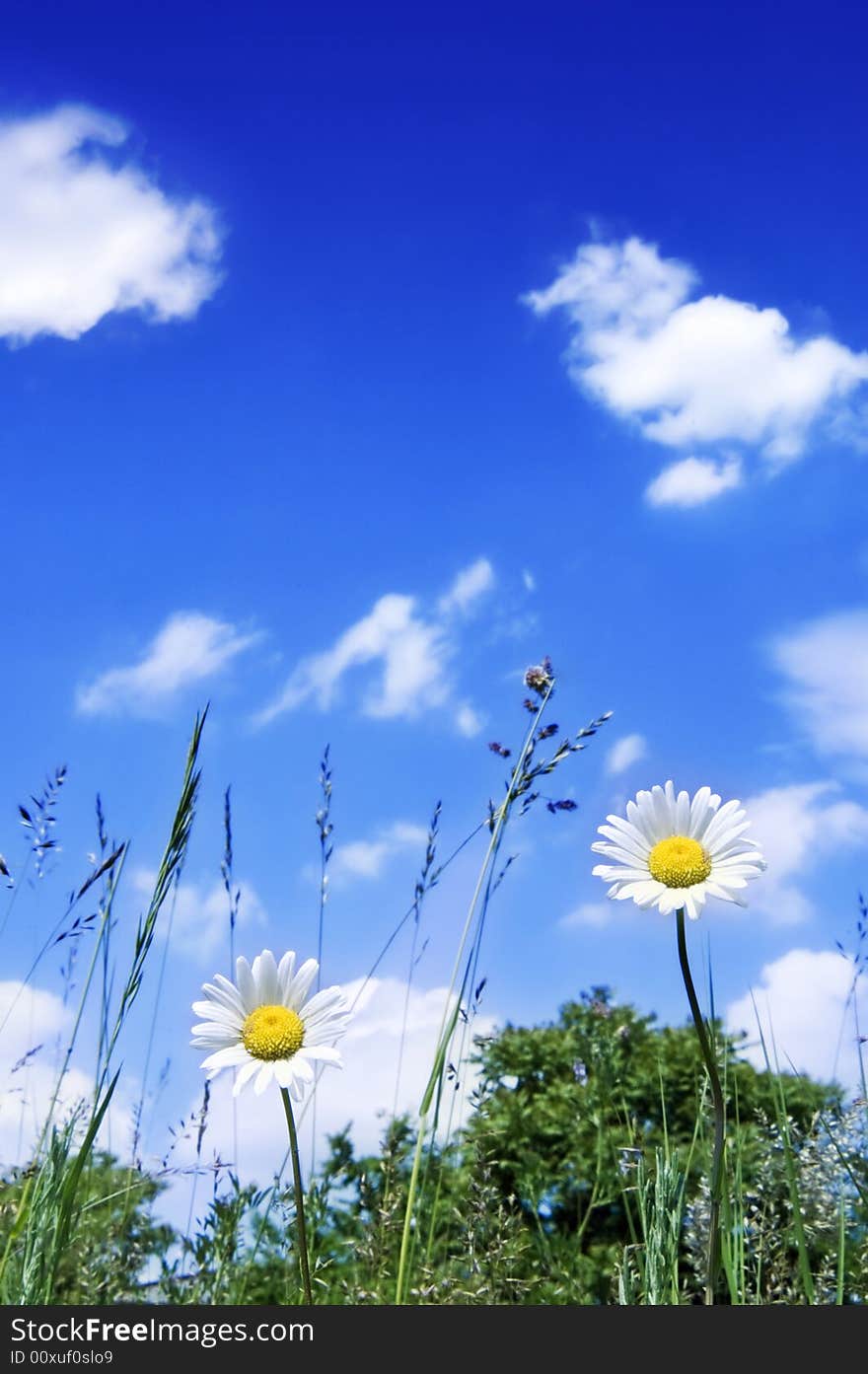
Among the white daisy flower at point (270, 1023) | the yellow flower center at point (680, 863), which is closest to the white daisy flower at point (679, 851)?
the yellow flower center at point (680, 863)

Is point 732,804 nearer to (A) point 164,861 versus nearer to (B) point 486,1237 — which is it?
(A) point 164,861

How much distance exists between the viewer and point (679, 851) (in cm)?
212

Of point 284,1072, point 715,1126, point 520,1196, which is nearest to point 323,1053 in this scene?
point 284,1072

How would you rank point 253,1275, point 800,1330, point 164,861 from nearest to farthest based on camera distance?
point 164,861, point 800,1330, point 253,1275

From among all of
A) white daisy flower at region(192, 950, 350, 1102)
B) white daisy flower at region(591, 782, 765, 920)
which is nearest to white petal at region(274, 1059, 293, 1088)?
white daisy flower at region(192, 950, 350, 1102)

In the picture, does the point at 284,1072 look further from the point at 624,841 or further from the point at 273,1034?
the point at 624,841

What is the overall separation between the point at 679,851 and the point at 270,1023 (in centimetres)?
75

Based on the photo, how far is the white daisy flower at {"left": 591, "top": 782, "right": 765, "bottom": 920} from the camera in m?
2.04

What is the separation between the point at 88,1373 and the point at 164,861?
0.81 metres

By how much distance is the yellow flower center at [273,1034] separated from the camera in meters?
1.94

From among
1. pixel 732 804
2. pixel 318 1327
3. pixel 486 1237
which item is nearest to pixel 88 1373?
pixel 318 1327

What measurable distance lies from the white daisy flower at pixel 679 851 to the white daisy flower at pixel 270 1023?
52cm

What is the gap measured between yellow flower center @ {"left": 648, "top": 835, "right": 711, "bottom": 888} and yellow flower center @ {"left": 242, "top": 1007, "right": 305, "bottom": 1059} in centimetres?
66

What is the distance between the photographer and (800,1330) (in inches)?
78.0
